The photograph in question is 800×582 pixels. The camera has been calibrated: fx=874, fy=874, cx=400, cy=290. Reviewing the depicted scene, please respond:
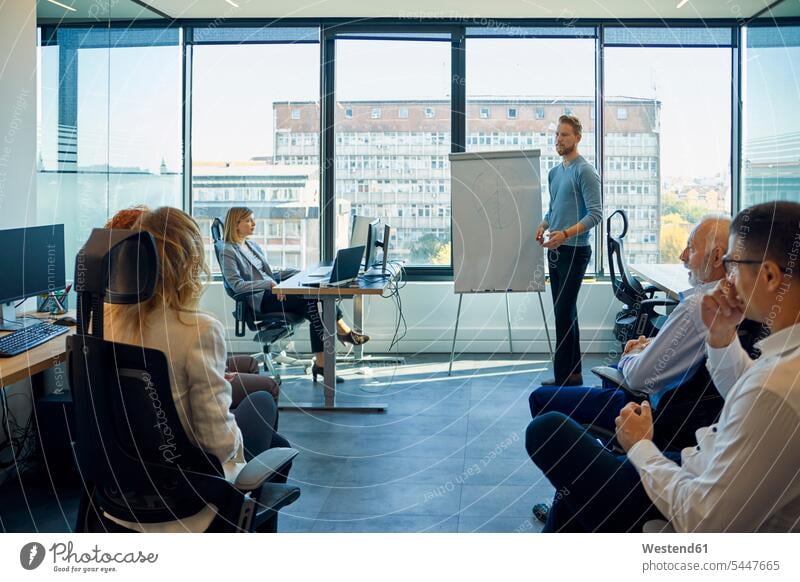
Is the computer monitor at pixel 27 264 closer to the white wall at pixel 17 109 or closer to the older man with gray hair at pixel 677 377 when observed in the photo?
the white wall at pixel 17 109

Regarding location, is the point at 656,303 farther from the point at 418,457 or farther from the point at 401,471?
the point at 401,471

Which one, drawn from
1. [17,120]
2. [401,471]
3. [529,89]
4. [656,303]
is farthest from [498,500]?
[529,89]

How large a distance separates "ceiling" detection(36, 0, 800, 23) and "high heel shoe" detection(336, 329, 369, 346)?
230 cm

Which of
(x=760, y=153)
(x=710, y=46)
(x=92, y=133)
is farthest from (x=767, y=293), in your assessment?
(x=710, y=46)

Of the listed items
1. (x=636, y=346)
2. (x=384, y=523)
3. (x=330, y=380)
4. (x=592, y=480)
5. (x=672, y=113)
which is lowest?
(x=384, y=523)

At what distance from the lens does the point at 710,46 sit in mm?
6867

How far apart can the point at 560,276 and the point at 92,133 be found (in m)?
3.04

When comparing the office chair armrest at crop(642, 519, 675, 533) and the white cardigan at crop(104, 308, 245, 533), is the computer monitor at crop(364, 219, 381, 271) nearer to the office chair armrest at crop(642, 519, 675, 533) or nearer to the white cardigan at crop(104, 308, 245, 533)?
the white cardigan at crop(104, 308, 245, 533)

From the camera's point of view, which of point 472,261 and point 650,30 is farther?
point 650,30

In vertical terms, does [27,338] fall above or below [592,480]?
above

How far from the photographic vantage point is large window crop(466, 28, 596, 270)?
22.4 ft

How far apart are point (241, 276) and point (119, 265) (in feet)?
12.8

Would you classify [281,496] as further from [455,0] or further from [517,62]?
[517,62]

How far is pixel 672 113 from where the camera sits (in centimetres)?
681
